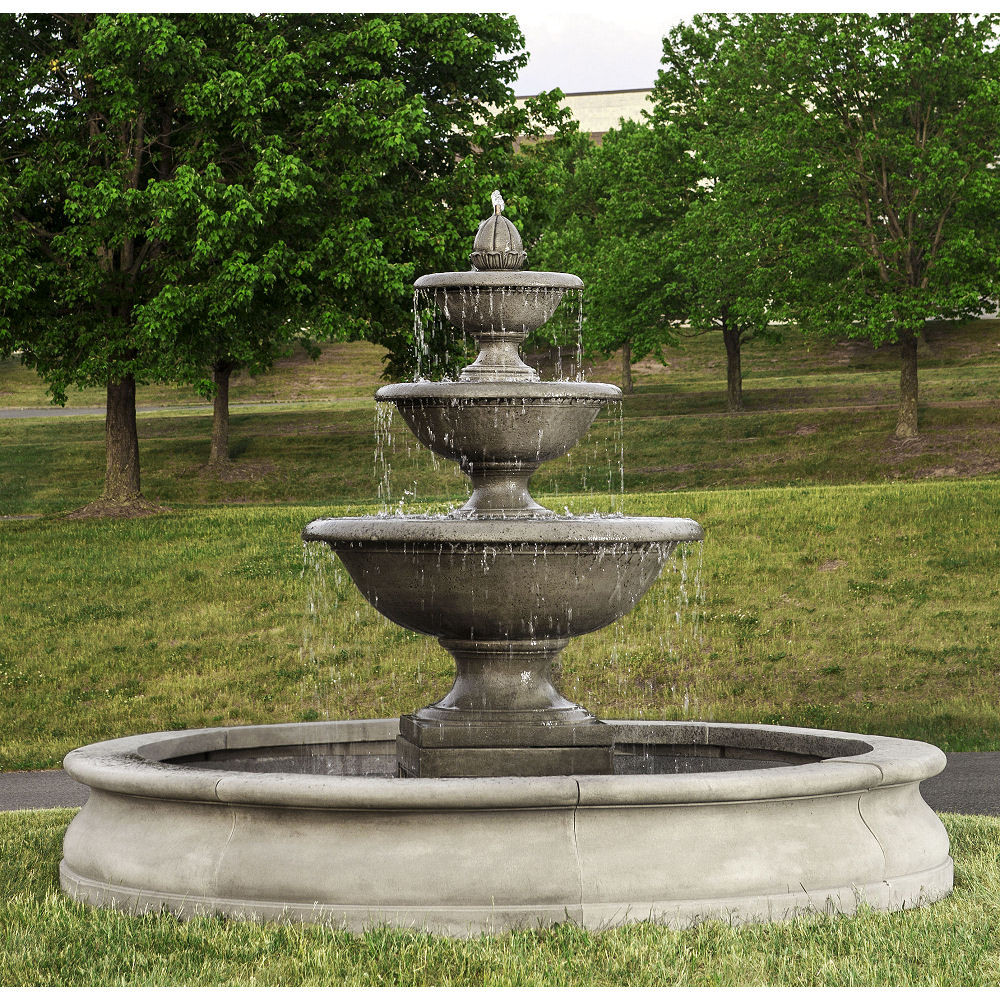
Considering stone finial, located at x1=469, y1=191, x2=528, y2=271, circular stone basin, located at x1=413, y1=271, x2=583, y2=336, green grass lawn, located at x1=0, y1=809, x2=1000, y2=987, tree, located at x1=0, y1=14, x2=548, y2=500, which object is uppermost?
tree, located at x1=0, y1=14, x2=548, y2=500

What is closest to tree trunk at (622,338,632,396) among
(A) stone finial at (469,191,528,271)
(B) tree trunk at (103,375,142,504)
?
(B) tree trunk at (103,375,142,504)

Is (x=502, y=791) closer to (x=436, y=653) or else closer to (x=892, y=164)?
(x=436, y=653)

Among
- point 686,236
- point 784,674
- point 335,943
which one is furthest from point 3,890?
point 686,236

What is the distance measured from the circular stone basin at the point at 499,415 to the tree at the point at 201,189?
15.0 m

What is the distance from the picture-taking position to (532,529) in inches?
285

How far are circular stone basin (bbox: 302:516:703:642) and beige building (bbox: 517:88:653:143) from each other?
5327 centimetres

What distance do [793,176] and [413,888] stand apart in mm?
28851

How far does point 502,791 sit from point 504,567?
1527 mm

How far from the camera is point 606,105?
58.9 metres

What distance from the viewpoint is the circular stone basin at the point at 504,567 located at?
23.9ft

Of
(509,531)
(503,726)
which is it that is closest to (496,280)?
(509,531)

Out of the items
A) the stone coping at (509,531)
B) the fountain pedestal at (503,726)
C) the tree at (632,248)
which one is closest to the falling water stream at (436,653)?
the fountain pedestal at (503,726)

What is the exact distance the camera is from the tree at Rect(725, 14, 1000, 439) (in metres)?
30.4

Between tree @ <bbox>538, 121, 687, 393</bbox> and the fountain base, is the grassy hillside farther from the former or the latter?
the fountain base
